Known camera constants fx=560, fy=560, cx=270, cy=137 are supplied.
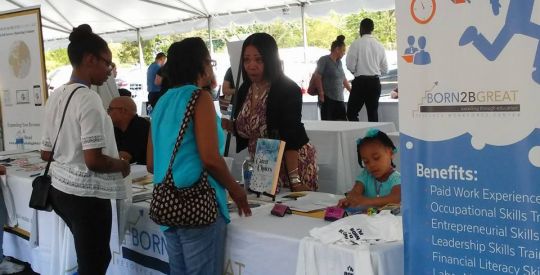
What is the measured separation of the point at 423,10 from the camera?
1297 mm

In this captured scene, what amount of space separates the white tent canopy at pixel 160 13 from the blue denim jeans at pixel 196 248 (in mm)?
5426

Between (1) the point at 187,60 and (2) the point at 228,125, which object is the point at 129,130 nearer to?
(2) the point at 228,125

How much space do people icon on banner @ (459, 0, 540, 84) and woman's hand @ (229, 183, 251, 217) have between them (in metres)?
0.87

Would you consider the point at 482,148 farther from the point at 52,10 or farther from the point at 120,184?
the point at 52,10

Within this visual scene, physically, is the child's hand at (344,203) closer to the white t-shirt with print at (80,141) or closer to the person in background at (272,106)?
the person in background at (272,106)

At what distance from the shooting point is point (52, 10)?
10.1m

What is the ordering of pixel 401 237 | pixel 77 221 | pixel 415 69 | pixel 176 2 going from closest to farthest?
pixel 415 69
pixel 401 237
pixel 77 221
pixel 176 2

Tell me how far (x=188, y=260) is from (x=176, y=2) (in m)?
7.82

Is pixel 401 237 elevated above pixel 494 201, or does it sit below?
below

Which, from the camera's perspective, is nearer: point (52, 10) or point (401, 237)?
point (401, 237)

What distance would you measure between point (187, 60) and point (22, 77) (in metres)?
2.86

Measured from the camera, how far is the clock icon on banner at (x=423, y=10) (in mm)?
1285

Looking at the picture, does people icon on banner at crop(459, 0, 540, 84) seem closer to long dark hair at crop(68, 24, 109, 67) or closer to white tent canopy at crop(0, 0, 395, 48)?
long dark hair at crop(68, 24, 109, 67)

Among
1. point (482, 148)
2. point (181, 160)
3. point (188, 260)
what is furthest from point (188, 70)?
point (482, 148)
